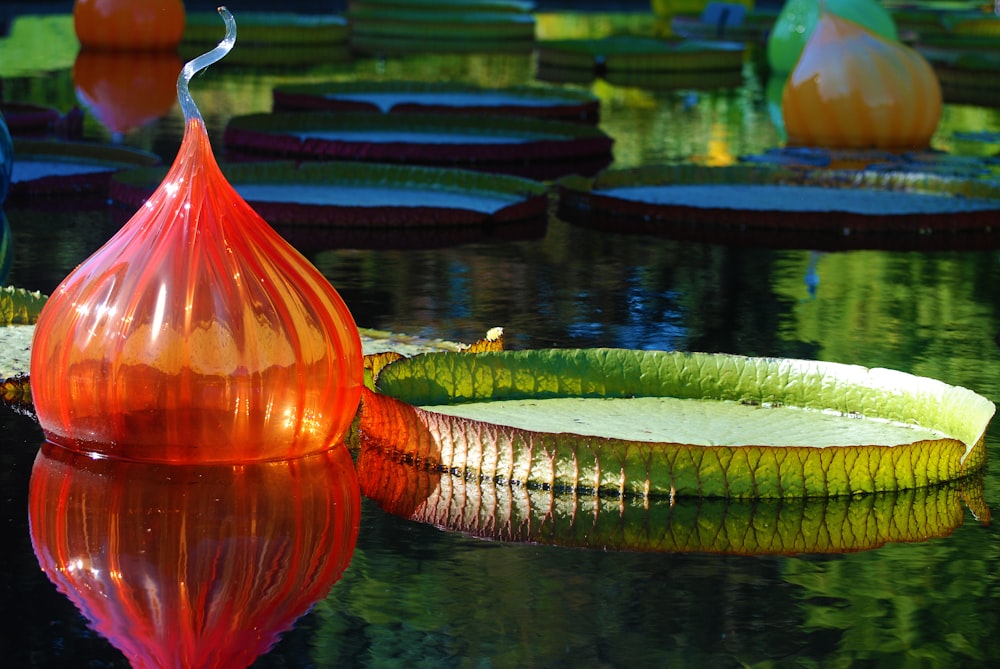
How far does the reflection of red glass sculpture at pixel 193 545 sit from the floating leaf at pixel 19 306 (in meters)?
1.04

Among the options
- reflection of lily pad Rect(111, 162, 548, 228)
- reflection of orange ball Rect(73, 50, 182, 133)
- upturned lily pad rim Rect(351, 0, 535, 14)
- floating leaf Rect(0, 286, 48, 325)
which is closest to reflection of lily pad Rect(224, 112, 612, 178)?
reflection of orange ball Rect(73, 50, 182, 133)

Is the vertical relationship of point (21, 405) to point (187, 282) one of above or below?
below

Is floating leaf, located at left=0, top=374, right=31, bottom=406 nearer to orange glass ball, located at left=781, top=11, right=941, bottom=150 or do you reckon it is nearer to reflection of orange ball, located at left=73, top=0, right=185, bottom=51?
orange glass ball, located at left=781, top=11, right=941, bottom=150

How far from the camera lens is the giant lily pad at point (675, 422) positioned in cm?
357

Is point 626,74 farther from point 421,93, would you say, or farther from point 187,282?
point 187,282

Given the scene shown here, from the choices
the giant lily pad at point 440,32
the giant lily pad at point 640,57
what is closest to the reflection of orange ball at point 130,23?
the giant lily pad at point 440,32

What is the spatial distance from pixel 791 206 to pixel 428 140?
2.48 metres

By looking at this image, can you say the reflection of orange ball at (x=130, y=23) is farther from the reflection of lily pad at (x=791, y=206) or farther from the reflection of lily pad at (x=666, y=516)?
the reflection of lily pad at (x=666, y=516)

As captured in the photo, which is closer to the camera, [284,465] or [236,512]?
[236,512]

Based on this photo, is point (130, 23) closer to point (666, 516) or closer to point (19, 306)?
point (19, 306)

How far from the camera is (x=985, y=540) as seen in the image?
11.2ft

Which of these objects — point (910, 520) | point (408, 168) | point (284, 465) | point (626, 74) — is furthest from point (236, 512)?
point (626, 74)

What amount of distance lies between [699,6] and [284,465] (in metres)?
16.7

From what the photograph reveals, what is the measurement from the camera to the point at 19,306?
4801mm
